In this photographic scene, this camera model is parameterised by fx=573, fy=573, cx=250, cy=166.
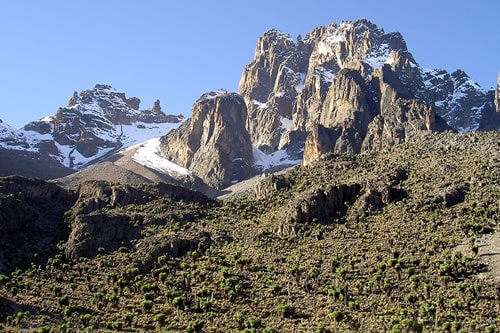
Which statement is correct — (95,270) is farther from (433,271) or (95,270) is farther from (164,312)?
(433,271)

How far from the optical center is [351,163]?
142000mm

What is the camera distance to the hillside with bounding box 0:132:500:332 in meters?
73.9

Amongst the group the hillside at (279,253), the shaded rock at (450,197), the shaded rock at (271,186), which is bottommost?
the hillside at (279,253)

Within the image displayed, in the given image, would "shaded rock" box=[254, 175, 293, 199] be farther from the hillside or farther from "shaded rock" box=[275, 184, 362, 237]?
"shaded rock" box=[275, 184, 362, 237]

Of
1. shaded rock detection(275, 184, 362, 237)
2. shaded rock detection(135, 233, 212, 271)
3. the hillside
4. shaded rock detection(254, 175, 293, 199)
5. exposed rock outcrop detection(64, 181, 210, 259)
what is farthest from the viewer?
shaded rock detection(254, 175, 293, 199)

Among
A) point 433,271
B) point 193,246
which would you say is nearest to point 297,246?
point 193,246

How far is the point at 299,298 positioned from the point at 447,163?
59.3m

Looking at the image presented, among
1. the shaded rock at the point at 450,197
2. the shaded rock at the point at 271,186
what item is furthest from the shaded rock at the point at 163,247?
the shaded rock at the point at 450,197

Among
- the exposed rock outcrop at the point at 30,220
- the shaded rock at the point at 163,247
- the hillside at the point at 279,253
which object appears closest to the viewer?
the hillside at the point at 279,253

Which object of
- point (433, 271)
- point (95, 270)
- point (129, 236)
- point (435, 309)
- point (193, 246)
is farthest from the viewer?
point (129, 236)

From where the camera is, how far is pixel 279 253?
3846 inches

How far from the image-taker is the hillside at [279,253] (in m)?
73.9

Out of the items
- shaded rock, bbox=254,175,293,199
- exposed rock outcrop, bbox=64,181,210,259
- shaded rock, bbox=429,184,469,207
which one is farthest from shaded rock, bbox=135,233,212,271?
shaded rock, bbox=429,184,469,207

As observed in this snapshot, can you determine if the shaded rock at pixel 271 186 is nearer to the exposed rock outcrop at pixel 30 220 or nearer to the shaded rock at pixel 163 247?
the shaded rock at pixel 163 247
